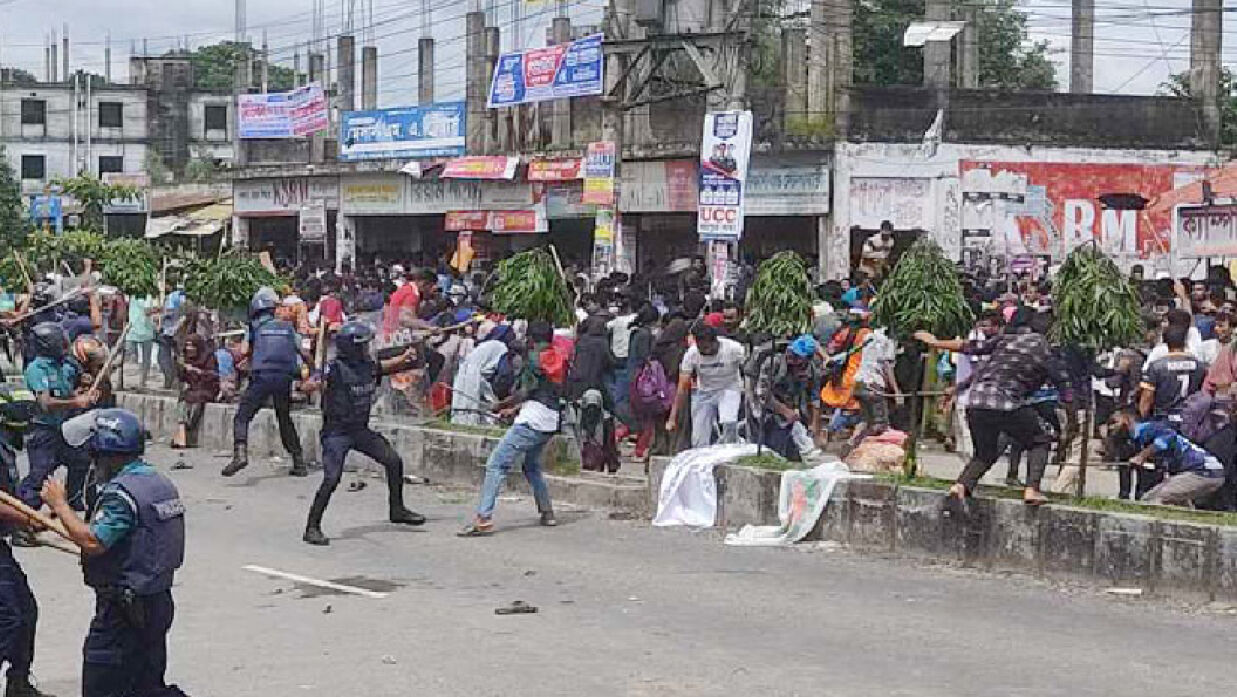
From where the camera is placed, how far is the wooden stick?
22.4ft

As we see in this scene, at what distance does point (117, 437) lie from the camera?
22.9ft

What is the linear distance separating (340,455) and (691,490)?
9.48 feet

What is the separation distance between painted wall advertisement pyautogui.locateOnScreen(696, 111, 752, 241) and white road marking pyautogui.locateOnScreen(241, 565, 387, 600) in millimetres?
9504

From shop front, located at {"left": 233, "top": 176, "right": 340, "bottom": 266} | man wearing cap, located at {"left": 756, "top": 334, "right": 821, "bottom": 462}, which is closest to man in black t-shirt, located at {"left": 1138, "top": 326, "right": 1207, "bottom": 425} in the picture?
man wearing cap, located at {"left": 756, "top": 334, "right": 821, "bottom": 462}

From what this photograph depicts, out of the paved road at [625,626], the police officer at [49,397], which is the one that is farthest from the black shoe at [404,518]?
the police officer at [49,397]

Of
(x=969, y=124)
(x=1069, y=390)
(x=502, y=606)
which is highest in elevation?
(x=969, y=124)

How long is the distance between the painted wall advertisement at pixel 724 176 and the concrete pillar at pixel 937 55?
13826 mm

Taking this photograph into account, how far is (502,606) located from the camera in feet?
35.6

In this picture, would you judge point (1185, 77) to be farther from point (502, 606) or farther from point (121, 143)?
point (121, 143)

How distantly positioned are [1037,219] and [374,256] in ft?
62.8

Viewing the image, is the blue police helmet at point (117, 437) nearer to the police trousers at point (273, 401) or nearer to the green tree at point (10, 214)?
the police trousers at point (273, 401)

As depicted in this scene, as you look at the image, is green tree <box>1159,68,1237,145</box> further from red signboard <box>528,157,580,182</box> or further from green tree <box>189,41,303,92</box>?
green tree <box>189,41,303,92</box>

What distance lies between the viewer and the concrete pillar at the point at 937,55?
113ft

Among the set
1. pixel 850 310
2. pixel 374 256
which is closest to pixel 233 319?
pixel 850 310
